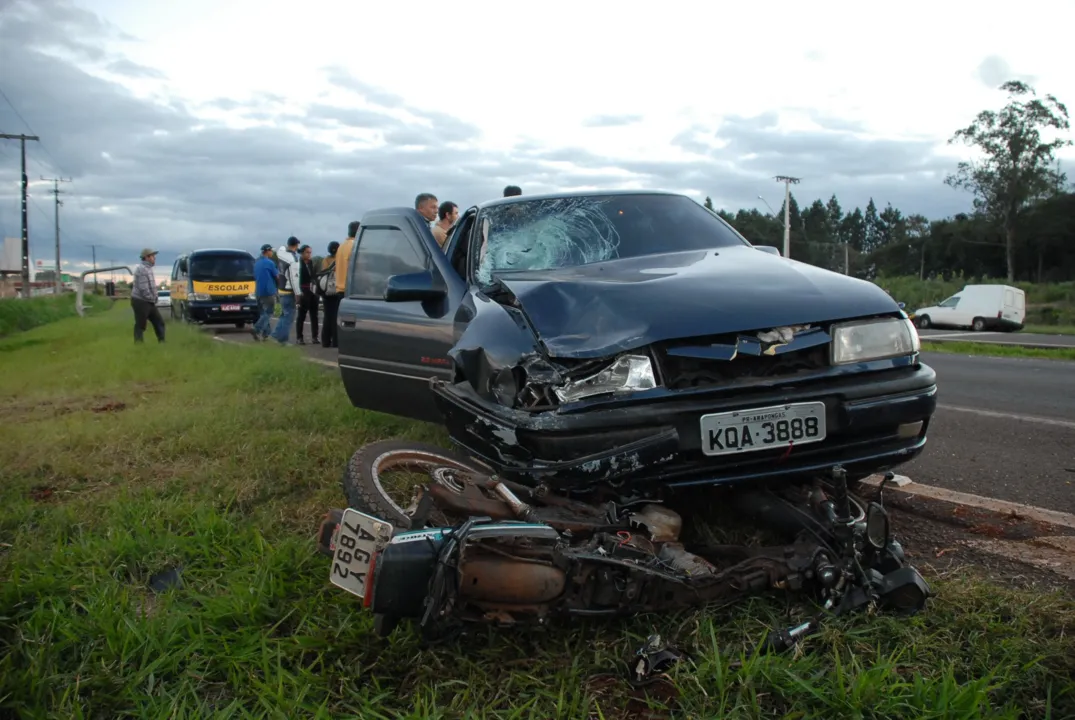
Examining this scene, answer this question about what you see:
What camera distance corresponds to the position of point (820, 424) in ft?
8.94

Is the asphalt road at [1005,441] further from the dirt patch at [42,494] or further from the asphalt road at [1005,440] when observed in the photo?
the dirt patch at [42,494]

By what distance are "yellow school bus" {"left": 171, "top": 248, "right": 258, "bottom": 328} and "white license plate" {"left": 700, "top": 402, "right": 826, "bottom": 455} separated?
20.4 meters

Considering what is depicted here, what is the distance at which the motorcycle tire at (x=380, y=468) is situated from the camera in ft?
9.90

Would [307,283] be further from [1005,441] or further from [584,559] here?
[584,559]

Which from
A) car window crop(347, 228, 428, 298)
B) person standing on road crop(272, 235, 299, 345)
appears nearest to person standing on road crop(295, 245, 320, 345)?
person standing on road crop(272, 235, 299, 345)

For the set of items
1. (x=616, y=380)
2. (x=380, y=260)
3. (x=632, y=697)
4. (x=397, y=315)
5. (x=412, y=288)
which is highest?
(x=380, y=260)

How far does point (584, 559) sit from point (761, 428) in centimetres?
85

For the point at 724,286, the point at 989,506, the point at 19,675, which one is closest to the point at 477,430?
the point at 724,286

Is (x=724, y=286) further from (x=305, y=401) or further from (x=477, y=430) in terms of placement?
(x=305, y=401)

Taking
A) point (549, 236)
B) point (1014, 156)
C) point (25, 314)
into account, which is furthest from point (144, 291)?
point (1014, 156)

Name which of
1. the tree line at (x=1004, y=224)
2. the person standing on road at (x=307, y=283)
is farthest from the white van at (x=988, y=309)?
the person standing on road at (x=307, y=283)

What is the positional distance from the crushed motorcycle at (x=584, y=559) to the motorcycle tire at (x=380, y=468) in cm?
12

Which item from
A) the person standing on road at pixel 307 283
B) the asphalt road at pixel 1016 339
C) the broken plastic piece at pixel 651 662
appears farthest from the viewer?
the asphalt road at pixel 1016 339

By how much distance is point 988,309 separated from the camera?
28.4 meters
